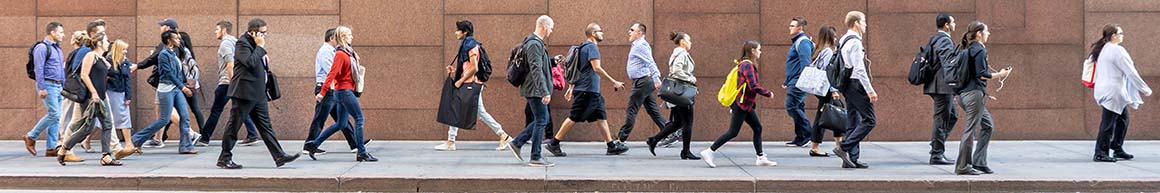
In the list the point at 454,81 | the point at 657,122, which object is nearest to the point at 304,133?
the point at 454,81

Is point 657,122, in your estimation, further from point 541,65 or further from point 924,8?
point 924,8

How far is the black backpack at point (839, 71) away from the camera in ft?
28.3

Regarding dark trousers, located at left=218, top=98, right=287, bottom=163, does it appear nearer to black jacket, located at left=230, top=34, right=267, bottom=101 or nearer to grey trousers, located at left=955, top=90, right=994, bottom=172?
black jacket, located at left=230, top=34, right=267, bottom=101

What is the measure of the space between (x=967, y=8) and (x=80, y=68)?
896cm

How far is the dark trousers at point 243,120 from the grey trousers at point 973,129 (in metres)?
5.34

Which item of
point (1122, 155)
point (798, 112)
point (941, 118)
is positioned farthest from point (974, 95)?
point (798, 112)

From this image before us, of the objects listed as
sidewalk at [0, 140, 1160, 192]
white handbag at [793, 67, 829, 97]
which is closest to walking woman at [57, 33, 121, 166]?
sidewalk at [0, 140, 1160, 192]

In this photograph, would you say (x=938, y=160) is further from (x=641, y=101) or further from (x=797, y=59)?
(x=641, y=101)

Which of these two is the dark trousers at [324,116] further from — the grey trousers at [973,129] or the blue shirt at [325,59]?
the grey trousers at [973,129]

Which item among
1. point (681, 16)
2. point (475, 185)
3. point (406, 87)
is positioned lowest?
point (475, 185)

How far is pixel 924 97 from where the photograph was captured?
465 inches

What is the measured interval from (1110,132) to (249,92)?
7.33 m

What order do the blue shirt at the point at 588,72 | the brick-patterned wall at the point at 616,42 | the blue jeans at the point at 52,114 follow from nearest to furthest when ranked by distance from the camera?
1. the blue shirt at the point at 588,72
2. the blue jeans at the point at 52,114
3. the brick-patterned wall at the point at 616,42

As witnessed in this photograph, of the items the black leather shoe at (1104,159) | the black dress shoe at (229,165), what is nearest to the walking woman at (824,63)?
the black leather shoe at (1104,159)
